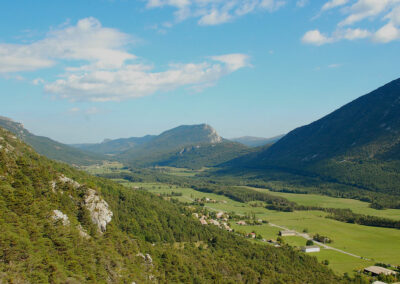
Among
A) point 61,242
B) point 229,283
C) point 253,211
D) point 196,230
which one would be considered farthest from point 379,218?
point 61,242

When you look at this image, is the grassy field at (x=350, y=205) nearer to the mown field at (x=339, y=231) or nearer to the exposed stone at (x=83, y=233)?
the mown field at (x=339, y=231)

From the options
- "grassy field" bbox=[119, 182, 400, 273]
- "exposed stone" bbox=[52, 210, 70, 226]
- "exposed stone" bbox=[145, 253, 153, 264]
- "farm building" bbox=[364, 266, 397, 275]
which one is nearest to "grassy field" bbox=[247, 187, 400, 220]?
"grassy field" bbox=[119, 182, 400, 273]

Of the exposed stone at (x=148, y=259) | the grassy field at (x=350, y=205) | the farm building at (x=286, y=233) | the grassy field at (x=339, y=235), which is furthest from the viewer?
the grassy field at (x=350, y=205)

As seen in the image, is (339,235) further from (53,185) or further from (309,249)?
(53,185)

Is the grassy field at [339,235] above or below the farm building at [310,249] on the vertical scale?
below

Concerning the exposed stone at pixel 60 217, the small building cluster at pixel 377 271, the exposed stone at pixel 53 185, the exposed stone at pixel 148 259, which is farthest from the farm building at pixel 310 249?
the exposed stone at pixel 53 185

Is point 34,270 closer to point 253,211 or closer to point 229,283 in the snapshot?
point 229,283

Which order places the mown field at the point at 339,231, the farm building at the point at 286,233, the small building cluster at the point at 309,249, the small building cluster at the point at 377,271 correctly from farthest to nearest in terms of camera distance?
the farm building at the point at 286,233
the small building cluster at the point at 309,249
the mown field at the point at 339,231
the small building cluster at the point at 377,271

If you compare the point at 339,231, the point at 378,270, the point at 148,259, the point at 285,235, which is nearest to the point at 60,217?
the point at 148,259
